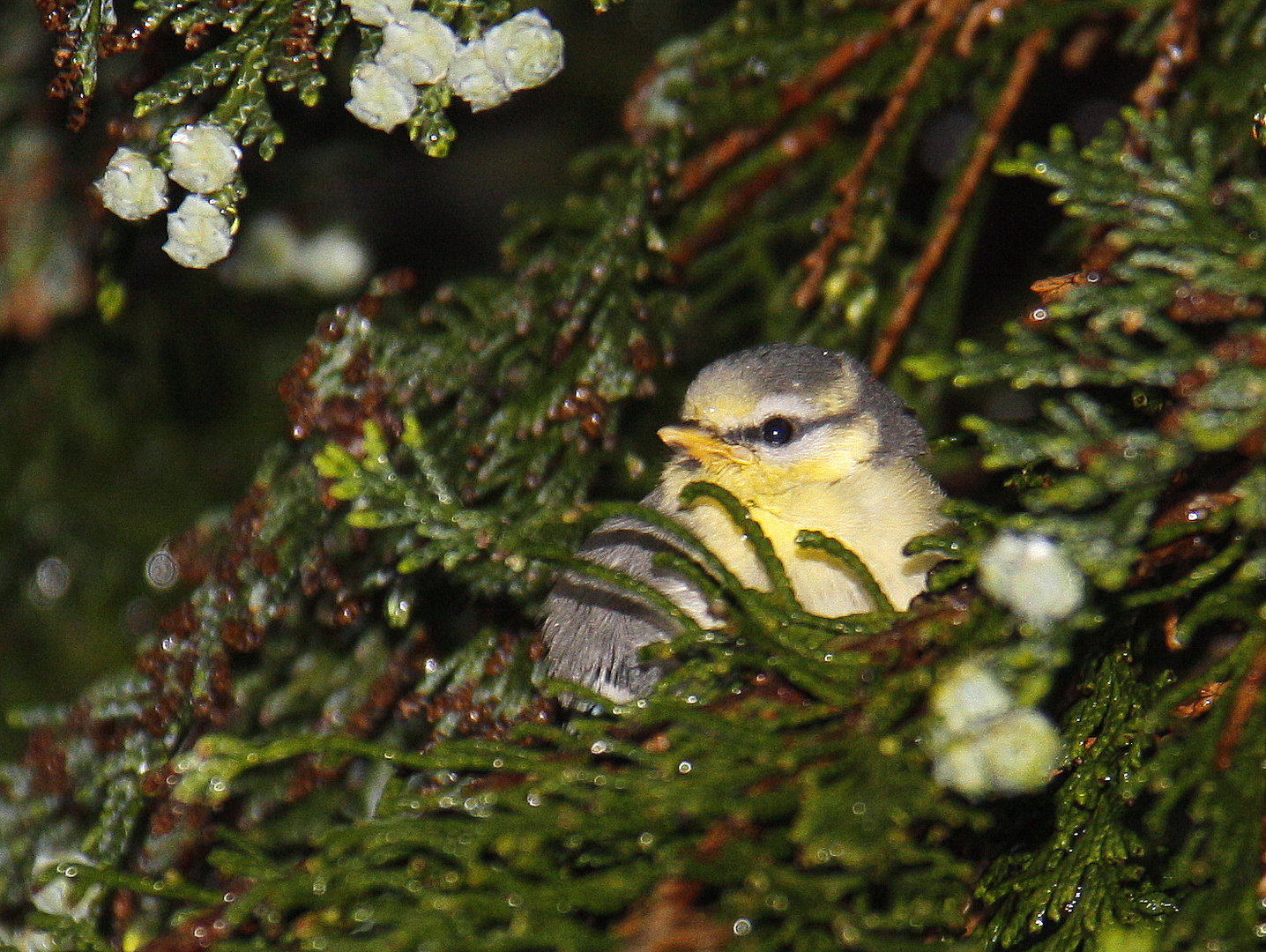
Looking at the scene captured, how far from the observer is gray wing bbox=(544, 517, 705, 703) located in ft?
6.70

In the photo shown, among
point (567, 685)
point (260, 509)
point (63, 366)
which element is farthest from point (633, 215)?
point (63, 366)

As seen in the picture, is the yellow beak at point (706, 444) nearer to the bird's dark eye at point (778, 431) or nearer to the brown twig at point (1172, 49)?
the bird's dark eye at point (778, 431)

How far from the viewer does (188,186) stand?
65.4 inches

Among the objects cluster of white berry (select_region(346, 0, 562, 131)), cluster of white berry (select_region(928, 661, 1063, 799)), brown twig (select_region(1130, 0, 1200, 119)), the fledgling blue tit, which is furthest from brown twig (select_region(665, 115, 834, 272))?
cluster of white berry (select_region(928, 661, 1063, 799))

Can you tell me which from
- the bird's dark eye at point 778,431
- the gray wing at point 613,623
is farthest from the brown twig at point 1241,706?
the bird's dark eye at point 778,431

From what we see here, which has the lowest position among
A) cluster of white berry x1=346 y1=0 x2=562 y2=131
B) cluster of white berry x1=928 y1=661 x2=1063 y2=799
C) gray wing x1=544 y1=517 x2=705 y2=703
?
gray wing x1=544 y1=517 x2=705 y2=703

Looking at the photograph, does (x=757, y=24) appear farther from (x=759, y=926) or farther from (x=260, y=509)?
(x=759, y=926)

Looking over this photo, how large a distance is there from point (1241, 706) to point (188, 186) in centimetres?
147

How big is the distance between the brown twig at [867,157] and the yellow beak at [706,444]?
0.42 meters

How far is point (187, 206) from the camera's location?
1.64m

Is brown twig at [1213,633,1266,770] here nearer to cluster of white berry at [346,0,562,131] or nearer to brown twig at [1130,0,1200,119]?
cluster of white berry at [346,0,562,131]

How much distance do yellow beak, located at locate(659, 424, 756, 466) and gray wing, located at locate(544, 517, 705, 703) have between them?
0.17 metres

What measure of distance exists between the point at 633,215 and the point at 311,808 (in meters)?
1.34

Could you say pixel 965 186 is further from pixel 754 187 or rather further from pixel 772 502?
pixel 772 502
